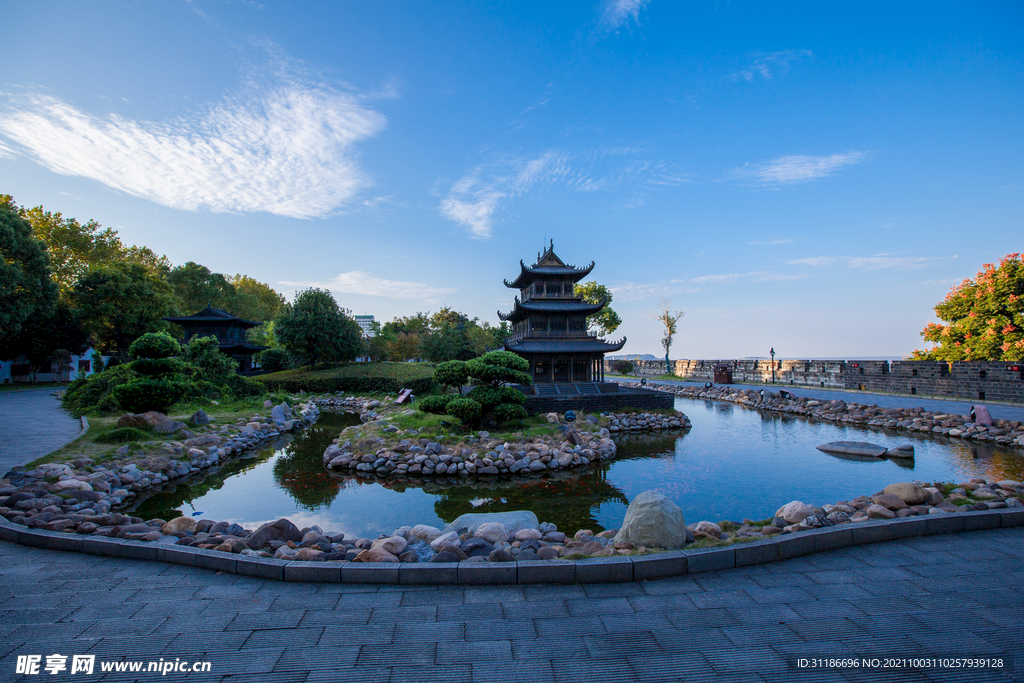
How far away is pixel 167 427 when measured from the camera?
1279cm

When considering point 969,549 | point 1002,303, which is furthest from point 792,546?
point 1002,303

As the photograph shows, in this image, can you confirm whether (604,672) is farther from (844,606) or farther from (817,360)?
(817,360)

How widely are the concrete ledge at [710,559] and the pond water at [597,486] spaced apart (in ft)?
12.5

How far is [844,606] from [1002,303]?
94.5ft

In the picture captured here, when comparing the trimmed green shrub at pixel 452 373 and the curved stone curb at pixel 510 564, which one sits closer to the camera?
the curved stone curb at pixel 510 564

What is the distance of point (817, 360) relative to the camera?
96.8 feet

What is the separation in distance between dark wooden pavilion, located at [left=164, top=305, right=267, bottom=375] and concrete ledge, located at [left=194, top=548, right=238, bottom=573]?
3417cm

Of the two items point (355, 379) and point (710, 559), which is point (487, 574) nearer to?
point (710, 559)

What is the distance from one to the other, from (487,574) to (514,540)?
1672 mm

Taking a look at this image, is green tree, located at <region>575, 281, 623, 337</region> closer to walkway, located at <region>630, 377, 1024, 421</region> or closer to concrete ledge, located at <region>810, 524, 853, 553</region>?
walkway, located at <region>630, 377, 1024, 421</region>

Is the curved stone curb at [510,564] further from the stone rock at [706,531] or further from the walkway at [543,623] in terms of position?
the stone rock at [706,531]

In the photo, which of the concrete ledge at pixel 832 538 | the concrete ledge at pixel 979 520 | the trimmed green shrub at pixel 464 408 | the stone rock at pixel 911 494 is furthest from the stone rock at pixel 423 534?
the trimmed green shrub at pixel 464 408

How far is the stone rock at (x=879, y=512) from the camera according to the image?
516 cm

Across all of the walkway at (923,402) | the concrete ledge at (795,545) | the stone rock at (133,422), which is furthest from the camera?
the walkway at (923,402)
